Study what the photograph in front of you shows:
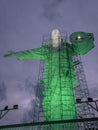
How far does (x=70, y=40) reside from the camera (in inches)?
989

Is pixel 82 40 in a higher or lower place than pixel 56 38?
lower

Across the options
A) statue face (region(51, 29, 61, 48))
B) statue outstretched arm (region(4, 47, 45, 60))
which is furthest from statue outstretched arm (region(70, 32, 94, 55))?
statue outstretched arm (region(4, 47, 45, 60))

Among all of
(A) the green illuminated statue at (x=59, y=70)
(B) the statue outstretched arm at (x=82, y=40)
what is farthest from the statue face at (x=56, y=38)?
(B) the statue outstretched arm at (x=82, y=40)

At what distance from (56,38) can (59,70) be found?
4.70 meters

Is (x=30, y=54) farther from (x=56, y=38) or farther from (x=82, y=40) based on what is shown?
(x=82, y=40)

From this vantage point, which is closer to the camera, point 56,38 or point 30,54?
point 56,38

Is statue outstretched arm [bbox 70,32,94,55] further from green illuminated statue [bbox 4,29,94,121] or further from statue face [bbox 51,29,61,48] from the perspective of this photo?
statue face [bbox 51,29,61,48]

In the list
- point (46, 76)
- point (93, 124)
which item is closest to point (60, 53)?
point (46, 76)

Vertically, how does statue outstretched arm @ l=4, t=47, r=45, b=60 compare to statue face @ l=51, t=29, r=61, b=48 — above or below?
below

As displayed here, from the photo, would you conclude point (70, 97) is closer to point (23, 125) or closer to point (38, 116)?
point (38, 116)

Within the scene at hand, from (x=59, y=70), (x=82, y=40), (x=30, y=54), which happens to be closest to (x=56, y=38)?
(x=82, y=40)

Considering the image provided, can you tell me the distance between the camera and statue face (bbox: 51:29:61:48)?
25.1 meters

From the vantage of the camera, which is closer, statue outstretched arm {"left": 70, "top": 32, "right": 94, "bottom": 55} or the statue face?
statue outstretched arm {"left": 70, "top": 32, "right": 94, "bottom": 55}

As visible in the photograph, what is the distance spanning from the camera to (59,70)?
22.8 m
